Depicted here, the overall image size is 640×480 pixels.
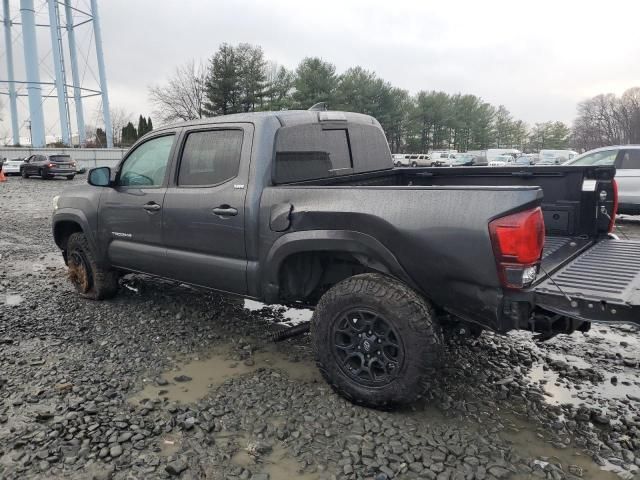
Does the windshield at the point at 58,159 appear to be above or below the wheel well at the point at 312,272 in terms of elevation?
above

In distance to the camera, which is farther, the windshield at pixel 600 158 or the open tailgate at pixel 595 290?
the windshield at pixel 600 158

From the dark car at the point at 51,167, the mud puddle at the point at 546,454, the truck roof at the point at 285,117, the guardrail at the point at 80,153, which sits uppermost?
the guardrail at the point at 80,153

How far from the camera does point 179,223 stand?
13.8ft

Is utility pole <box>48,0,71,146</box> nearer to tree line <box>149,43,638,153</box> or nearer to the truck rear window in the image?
tree line <box>149,43,638,153</box>

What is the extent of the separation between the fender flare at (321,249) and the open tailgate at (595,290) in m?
0.81

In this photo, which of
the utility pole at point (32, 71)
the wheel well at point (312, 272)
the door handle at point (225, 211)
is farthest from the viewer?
the utility pole at point (32, 71)

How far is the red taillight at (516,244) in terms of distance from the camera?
2680mm

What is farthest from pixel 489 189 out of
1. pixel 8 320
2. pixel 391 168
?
pixel 8 320

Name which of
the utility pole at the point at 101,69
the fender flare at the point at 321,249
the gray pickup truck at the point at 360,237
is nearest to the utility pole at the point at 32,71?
the utility pole at the point at 101,69

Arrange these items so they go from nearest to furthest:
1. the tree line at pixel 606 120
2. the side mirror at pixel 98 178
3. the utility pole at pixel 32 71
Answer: the side mirror at pixel 98 178
the utility pole at pixel 32 71
the tree line at pixel 606 120

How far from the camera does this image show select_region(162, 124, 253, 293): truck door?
3824mm

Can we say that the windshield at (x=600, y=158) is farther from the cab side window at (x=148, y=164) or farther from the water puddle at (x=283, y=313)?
the cab side window at (x=148, y=164)

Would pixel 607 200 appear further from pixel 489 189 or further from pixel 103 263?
pixel 103 263

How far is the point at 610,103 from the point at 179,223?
105m
